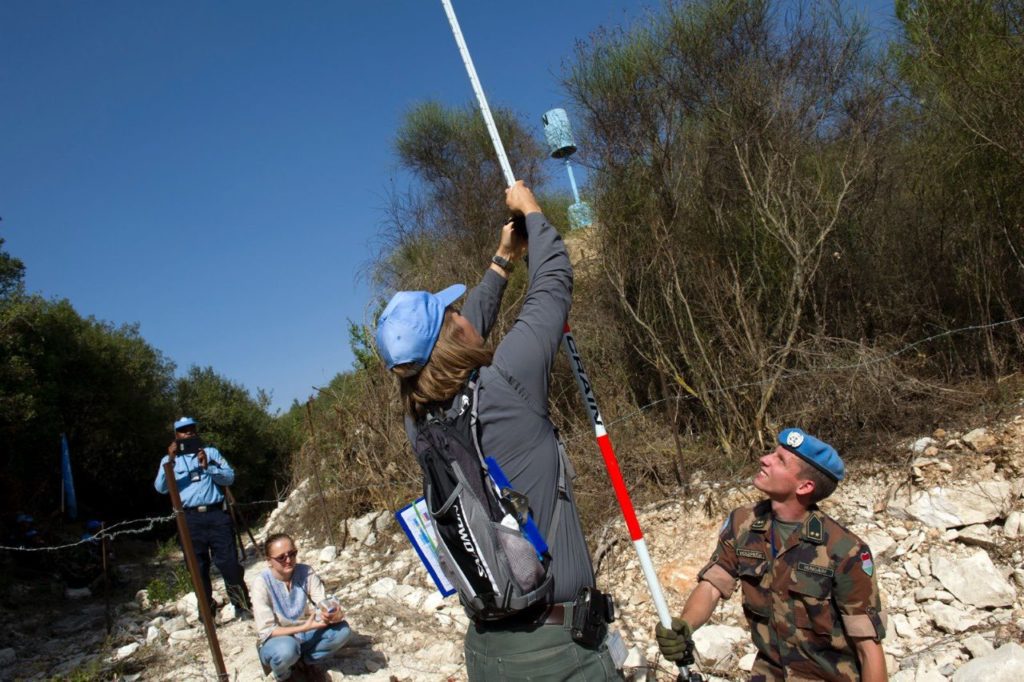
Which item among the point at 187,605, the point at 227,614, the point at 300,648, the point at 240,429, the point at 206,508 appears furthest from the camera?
the point at 240,429

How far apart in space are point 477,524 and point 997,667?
3382mm

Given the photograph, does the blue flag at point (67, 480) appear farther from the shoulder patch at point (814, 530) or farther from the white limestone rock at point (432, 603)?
the shoulder patch at point (814, 530)

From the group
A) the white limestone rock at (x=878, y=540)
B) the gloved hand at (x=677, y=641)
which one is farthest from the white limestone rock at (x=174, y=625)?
the white limestone rock at (x=878, y=540)

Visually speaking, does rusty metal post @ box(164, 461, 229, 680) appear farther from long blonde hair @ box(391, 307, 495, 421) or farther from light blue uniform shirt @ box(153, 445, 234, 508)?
long blonde hair @ box(391, 307, 495, 421)

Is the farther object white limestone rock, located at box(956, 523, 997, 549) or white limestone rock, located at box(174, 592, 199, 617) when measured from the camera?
white limestone rock, located at box(174, 592, 199, 617)

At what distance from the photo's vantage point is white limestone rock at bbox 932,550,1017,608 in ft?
14.4

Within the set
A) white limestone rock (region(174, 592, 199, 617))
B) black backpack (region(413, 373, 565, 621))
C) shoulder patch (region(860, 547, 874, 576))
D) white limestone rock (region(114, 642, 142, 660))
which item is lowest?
white limestone rock (region(114, 642, 142, 660))

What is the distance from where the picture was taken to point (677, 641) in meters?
2.13

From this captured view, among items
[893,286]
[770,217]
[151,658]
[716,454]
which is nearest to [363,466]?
[151,658]

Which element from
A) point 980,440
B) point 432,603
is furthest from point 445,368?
point 980,440

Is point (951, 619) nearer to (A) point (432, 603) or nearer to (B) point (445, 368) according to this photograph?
(A) point (432, 603)

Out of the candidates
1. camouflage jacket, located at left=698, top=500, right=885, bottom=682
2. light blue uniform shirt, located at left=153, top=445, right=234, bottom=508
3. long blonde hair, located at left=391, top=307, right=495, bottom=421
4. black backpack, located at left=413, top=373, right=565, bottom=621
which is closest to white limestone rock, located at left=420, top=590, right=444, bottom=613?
light blue uniform shirt, located at left=153, top=445, right=234, bottom=508

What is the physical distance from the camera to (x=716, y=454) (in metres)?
6.94

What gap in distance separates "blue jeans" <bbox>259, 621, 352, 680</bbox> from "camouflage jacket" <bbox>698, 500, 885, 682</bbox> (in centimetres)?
329
